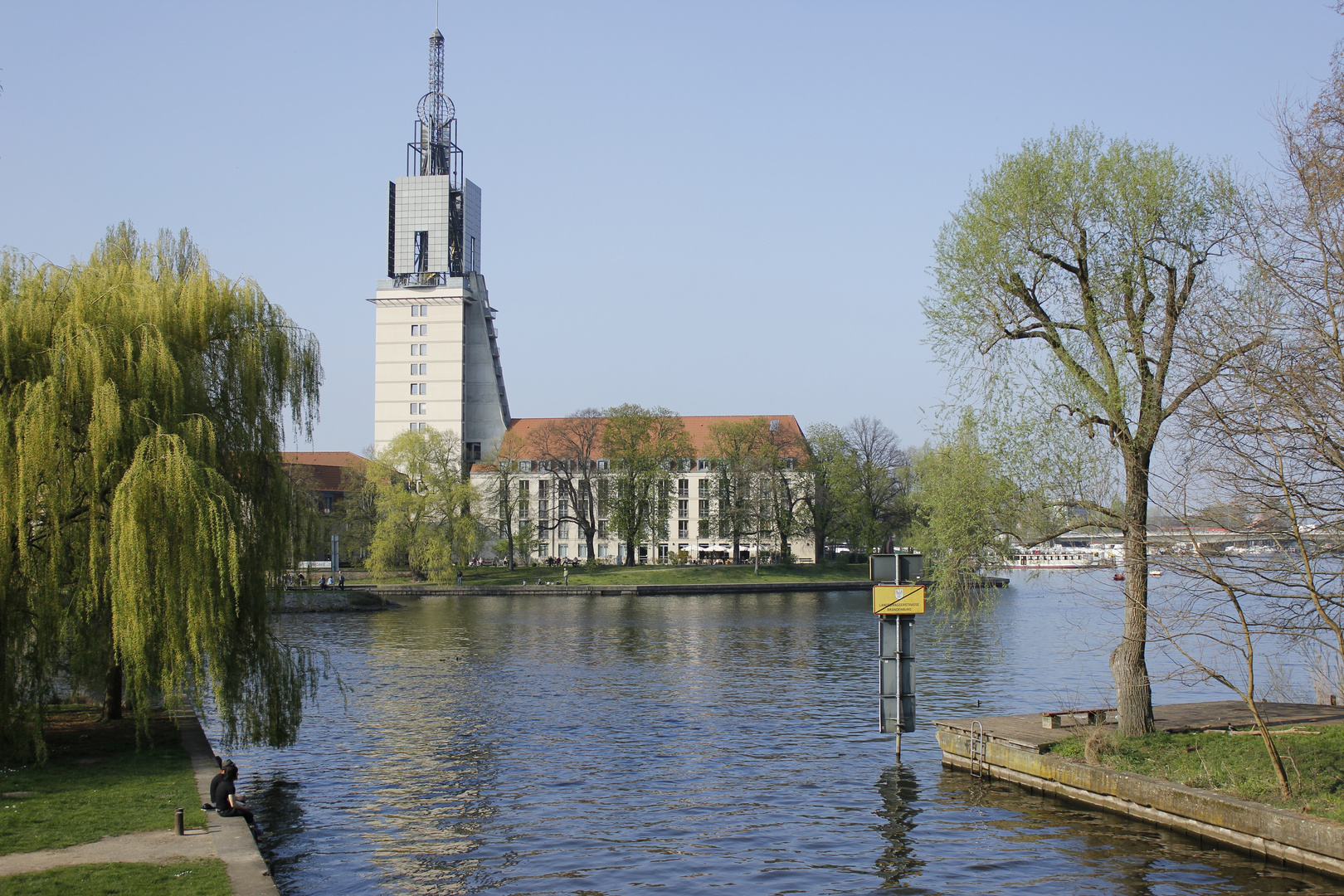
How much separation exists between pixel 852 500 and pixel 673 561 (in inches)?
853

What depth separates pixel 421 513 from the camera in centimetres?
8619

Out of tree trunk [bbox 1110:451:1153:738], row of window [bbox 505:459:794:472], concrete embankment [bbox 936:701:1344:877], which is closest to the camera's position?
concrete embankment [bbox 936:701:1344:877]

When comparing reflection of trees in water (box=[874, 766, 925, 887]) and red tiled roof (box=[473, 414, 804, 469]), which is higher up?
red tiled roof (box=[473, 414, 804, 469])

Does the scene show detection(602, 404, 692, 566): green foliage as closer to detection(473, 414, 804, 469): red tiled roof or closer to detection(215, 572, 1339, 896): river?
detection(473, 414, 804, 469): red tiled roof

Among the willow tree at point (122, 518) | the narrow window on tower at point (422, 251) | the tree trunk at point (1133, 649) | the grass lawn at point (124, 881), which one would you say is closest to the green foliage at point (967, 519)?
the tree trunk at point (1133, 649)

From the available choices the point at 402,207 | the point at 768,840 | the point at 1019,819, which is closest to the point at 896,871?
the point at 768,840

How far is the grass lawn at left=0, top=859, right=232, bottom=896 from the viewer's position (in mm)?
11539

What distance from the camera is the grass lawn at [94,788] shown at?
13.9m

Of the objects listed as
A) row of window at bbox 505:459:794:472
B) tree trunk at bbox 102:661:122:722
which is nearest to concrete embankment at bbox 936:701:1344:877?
tree trunk at bbox 102:661:122:722

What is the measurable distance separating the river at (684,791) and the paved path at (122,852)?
207 centimetres

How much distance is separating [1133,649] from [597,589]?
73.0 metres

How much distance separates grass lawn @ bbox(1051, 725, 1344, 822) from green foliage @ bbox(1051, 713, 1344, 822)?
0.04 ft

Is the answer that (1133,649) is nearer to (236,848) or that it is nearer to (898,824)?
(898,824)

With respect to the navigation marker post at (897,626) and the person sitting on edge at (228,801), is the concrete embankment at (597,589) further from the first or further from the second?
the person sitting on edge at (228,801)
